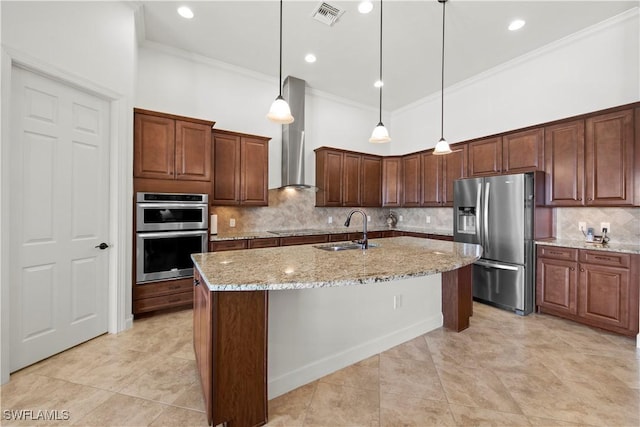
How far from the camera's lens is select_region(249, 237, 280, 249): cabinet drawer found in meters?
3.74

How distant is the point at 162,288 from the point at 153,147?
1.63 metres

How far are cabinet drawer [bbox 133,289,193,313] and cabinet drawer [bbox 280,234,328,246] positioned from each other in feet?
4.50

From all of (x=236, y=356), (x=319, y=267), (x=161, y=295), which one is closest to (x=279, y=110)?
(x=319, y=267)

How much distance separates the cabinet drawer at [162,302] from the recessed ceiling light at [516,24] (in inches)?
196

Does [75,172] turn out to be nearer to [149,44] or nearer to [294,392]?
[149,44]

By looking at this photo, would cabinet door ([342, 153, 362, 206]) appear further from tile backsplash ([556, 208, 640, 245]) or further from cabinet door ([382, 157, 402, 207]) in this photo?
tile backsplash ([556, 208, 640, 245])

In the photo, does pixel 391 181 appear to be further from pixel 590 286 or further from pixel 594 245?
pixel 590 286

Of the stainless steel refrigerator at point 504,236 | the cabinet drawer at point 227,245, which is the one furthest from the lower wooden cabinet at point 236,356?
the stainless steel refrigerator at point 504,236

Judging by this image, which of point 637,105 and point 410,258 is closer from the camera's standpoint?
point 410,258

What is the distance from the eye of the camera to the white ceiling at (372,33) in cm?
289

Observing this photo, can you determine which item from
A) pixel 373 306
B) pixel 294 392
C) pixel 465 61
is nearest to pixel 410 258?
pixel 373 306

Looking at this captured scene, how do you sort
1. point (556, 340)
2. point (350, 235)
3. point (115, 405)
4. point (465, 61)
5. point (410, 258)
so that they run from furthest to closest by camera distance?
point (350, 235) → point (465, 61) → point (556, 340) → point (410, 258) → point (115, 405)

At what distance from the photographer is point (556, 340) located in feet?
8.62

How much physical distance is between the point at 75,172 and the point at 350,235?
11.9 feet
